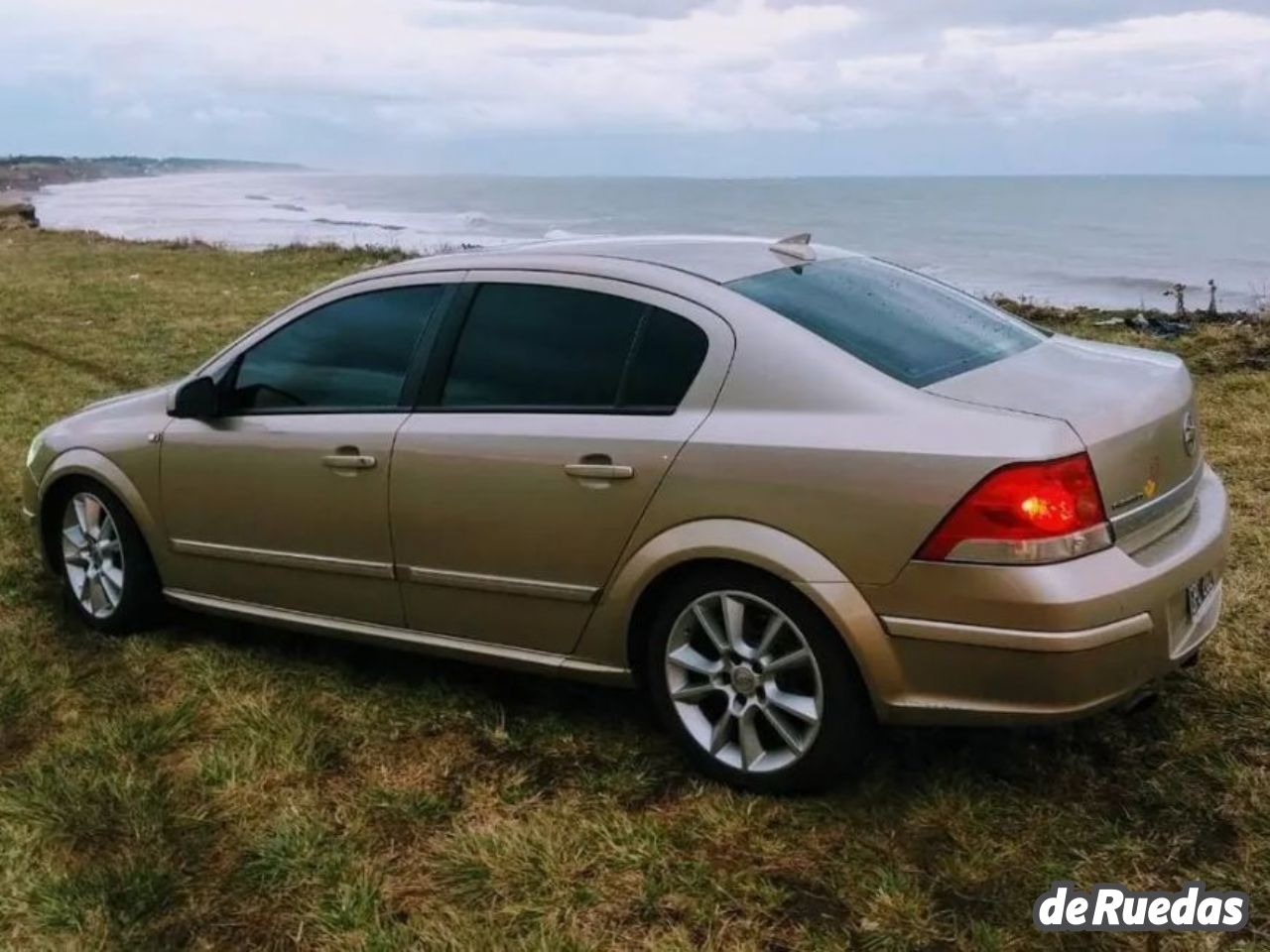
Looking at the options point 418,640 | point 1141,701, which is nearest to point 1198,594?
point 1141,701

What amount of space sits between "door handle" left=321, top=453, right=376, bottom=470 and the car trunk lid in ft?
5.77

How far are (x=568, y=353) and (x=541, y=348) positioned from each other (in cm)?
11

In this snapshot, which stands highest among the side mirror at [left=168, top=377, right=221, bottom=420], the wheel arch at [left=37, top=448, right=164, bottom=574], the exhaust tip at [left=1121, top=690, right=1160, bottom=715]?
the side mirror at [left=168, top=377, right=221, bottom=420]

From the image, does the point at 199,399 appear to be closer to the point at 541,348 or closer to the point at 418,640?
the point at 418,640

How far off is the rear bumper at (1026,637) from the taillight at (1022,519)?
4 centimetres

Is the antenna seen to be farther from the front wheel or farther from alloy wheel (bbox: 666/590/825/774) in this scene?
the front wheel

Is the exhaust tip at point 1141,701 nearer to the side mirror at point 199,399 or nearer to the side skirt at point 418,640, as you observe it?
the side skirt at point 418,640

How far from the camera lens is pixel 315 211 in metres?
66.9

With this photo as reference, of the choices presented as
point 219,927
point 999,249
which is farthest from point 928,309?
point 999,249

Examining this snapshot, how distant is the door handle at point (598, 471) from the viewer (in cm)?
360

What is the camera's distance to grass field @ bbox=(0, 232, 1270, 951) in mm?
3074

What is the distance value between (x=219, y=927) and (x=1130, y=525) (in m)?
2.41

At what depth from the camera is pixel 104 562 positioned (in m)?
5.06

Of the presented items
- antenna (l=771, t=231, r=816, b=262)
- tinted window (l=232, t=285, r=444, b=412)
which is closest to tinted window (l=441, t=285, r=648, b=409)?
tinted window (l=232, t=285, r=444, b=412)
